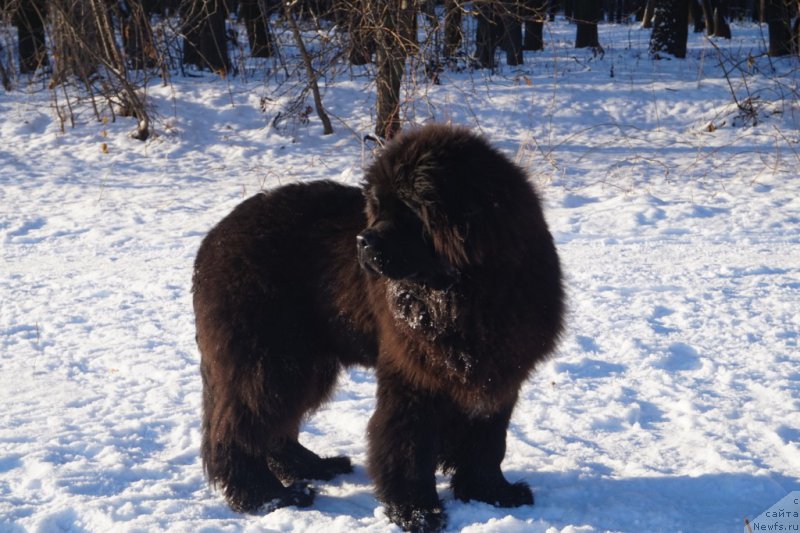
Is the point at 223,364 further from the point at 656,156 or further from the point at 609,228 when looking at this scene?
the point at 656,156

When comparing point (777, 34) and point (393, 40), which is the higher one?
point (777, 34)

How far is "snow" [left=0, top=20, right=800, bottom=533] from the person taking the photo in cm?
364

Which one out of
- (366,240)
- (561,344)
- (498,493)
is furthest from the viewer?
(561,344)

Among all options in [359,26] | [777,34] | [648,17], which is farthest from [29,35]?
[648,17]

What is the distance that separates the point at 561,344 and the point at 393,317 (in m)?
1.00

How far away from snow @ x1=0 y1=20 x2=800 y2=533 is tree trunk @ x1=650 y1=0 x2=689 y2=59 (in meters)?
5.41

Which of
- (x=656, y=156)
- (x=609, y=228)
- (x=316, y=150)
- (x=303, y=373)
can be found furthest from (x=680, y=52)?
(x=303, y=373)

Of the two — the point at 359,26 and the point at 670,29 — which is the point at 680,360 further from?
the point at 670,29

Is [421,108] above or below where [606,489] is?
above

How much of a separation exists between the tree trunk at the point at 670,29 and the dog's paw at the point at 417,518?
16.8 m

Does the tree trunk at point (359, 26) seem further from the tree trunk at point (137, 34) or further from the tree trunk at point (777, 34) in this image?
the tree trunk at point (777, 34)

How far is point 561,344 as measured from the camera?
3.92 meters

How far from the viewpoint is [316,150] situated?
12109mm

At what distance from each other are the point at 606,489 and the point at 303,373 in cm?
152
